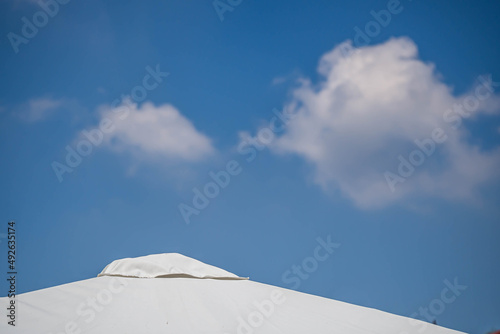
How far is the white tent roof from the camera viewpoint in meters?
4.98

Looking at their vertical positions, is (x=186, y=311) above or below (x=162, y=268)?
below

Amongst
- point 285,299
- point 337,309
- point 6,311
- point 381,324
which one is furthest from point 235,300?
point 6,311

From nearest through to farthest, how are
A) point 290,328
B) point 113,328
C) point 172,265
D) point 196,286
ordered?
point 113,328 < point 290,328 < point 196,286 < point 172,265

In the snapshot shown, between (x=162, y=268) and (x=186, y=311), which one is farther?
(x=162, y=268)

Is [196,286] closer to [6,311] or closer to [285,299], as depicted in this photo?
[285,299]

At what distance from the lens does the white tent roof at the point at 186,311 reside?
4.98m

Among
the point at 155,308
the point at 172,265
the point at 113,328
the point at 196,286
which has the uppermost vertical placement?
the point at 172,265

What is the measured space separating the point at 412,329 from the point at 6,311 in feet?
15.1

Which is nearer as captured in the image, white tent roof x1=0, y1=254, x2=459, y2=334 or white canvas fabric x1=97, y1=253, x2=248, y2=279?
white tent roof x1=0, y1=254, x2=459, y2=334

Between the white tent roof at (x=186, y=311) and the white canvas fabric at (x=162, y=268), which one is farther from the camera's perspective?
the white canvas fabric at (x=162, y=268)

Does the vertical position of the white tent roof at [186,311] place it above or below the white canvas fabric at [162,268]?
below

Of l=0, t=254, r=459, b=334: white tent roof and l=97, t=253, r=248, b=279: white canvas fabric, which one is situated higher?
l=97, t=253, r=248, b=279: white canvas fabric

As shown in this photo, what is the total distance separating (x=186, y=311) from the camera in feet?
17.8

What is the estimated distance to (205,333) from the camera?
4941 mm
